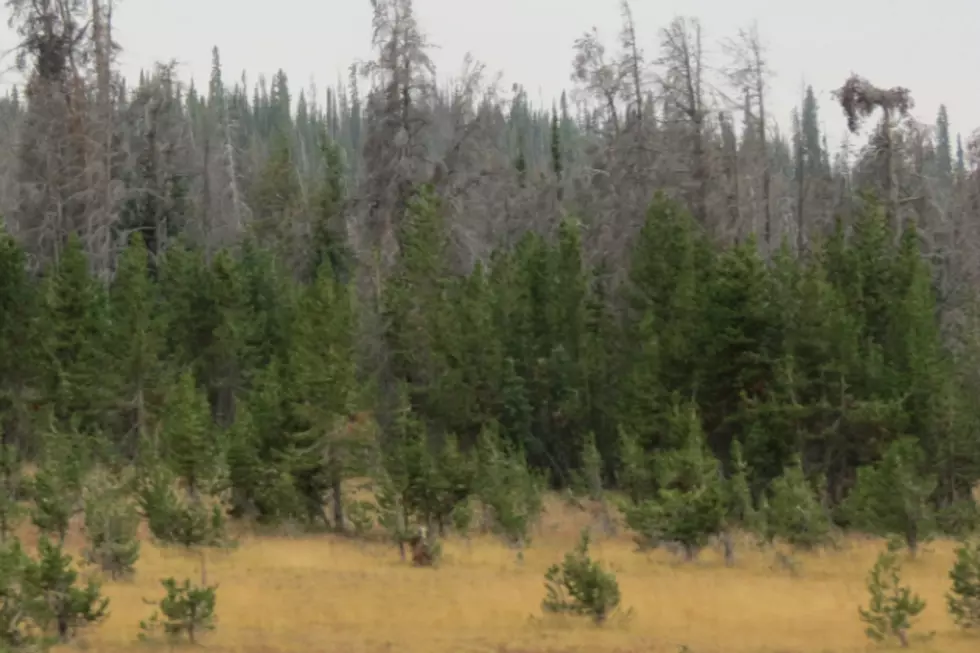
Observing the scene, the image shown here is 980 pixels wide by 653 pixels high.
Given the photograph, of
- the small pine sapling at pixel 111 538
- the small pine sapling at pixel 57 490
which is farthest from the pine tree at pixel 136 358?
the small pine sapling at pixel 111 538

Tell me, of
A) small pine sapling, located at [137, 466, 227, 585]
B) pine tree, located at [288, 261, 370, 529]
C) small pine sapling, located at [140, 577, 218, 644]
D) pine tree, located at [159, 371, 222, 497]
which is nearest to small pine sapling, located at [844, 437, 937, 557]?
pine tree, located at [288, 261, 370, 529]

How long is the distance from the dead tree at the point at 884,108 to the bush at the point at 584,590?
26981mm

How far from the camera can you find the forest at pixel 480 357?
24781 millimetres

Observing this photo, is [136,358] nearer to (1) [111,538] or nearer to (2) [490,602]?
(1) [111,538]

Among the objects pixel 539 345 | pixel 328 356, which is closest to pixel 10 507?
pixel 328 356

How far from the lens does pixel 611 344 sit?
1422 inches

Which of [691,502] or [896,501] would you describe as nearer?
[691,502]

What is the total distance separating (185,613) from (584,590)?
5334mm

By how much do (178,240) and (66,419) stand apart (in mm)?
12239

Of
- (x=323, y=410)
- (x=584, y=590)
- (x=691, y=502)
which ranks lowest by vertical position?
(x=584, y=590)

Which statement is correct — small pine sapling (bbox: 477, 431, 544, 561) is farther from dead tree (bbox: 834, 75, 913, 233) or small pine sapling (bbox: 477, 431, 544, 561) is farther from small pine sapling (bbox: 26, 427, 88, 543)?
dead tree (bbox: 834, 75, 913, 233)

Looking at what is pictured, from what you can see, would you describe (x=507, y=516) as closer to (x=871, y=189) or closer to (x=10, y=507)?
(x=10, y=507)

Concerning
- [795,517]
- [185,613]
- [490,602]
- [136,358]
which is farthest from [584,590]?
[136,358]

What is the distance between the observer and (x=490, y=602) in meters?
17.6
